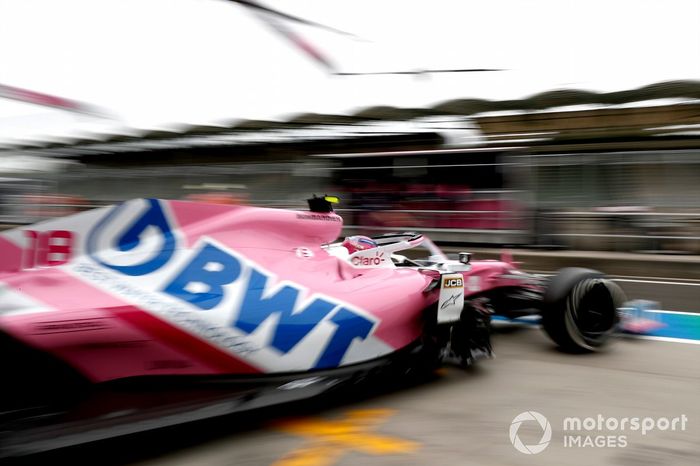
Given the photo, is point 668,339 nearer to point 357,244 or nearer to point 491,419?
point 491,419

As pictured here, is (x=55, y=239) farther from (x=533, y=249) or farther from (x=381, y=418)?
(x=533, y=249)

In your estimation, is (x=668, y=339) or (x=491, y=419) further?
(x=668, y=339)

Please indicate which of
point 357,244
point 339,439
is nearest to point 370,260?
point 357,244

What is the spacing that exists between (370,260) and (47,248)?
2.02 meters

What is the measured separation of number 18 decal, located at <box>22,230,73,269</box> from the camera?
2486mm

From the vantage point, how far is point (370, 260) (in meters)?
3.81

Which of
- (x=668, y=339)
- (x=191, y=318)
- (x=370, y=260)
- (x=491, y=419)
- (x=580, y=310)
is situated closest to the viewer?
(x=191, y=318)

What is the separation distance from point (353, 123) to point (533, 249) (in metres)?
4.89

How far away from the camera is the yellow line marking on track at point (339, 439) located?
2.34 m

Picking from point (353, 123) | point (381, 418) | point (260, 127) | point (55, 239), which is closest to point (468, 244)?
point (353, 123)
